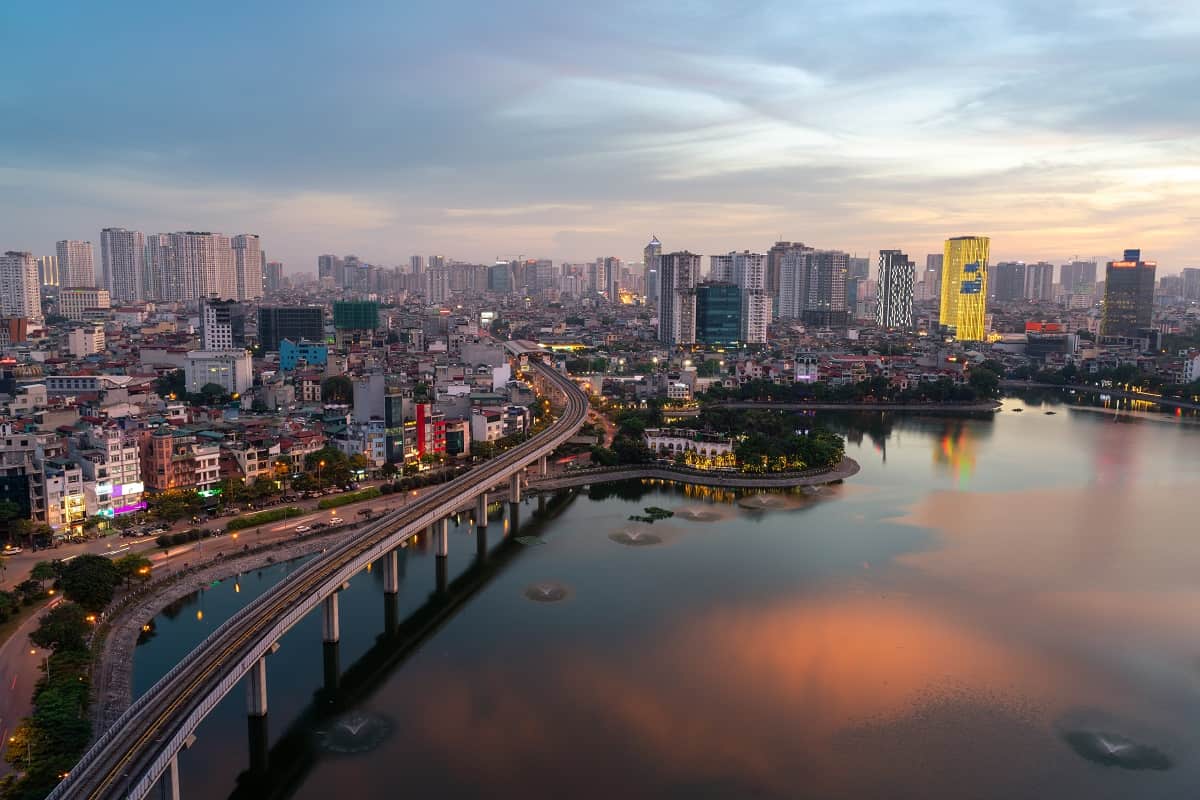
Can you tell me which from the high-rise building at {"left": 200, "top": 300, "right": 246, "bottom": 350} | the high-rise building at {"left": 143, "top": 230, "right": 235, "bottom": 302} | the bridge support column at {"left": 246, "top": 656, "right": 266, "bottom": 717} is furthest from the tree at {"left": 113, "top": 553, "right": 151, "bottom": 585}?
the high-rise building at {"left": 143, "top": 230, "right": 235, "bottom": 302}

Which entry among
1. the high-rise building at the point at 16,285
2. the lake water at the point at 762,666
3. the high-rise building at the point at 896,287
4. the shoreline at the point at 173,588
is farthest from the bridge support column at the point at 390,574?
the high-rise building at the point at 896,287

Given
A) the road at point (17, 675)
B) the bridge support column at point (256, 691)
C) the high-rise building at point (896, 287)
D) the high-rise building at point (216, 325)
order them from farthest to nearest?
1. the high-rise building at point (896, 287)
2. the high-rise building at point (216, 325)
3. the bridge support column at point (256, 691)
4. the road at point (17, 675)

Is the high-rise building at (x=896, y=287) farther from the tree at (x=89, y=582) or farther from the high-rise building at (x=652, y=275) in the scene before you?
the tree at (x=89, y=582)

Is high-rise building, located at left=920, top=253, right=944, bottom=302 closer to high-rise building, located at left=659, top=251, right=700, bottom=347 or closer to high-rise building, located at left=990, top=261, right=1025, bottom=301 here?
high-rise building, located at left=990, top=261, right=1025, bottom=301

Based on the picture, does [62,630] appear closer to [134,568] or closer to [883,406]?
[134,568]

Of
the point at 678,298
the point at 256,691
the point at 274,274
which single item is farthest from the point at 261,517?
the point at 274,274

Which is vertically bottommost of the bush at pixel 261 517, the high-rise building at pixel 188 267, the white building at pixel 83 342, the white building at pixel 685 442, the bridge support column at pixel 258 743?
the bridge support column at pixel 258 743

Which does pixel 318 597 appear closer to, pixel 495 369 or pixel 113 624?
pixel 113 624
